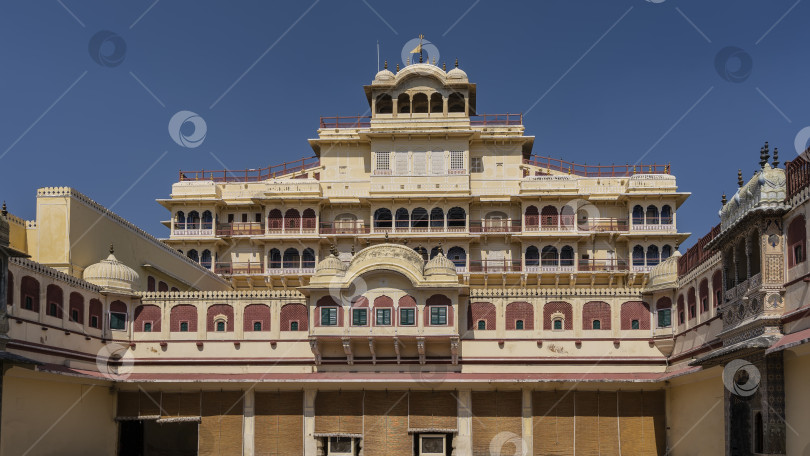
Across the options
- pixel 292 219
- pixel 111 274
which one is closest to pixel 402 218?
pixel 292 219

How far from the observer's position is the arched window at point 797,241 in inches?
1136

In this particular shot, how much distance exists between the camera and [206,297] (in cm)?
5184

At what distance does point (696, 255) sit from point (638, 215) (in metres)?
25.7

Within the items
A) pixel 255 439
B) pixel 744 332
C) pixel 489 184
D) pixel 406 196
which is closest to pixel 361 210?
pixel 406 196

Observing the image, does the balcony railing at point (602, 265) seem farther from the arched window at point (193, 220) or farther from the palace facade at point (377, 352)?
the arched window at point (193, 220)

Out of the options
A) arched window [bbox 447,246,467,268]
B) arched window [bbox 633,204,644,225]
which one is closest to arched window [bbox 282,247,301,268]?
arched window [bbox 447,246,467,268]

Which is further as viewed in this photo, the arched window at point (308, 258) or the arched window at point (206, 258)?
the arched window at point (206, 258)

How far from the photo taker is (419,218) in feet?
226

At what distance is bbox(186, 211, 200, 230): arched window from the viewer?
7106 cm

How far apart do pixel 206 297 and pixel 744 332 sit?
99.8 ft

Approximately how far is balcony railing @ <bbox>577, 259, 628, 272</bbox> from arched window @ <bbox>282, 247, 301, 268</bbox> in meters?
21.3

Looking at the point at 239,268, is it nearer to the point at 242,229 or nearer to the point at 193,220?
the point at 242,229

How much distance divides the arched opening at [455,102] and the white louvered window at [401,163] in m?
5.73

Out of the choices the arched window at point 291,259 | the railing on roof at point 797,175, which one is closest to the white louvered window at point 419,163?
the arched window at point 291,259
